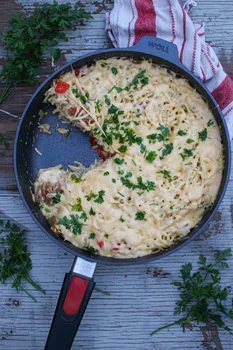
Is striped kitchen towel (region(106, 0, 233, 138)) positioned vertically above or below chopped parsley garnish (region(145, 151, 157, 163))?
above

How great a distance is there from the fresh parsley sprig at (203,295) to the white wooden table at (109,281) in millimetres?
42

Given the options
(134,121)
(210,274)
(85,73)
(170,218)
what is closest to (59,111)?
(85,73)

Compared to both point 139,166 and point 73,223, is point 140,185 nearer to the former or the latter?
point 139,166

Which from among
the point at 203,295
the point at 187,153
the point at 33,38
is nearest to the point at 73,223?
the point at 187,153

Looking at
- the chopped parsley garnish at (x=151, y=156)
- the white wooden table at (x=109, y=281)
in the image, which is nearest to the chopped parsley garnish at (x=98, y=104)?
the chopped parsley garnish at (x=151, y=156)

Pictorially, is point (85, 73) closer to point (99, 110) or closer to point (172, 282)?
point (99, 110)

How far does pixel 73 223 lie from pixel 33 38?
29.7 inches

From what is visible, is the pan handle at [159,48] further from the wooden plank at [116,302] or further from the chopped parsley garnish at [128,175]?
the wooden plank at [116,302]

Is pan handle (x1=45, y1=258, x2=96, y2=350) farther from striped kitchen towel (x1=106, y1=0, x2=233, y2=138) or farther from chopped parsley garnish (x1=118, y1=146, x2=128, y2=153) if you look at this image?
striped kitchen towel (x1=106, y1=0, x2=233, y2=138)

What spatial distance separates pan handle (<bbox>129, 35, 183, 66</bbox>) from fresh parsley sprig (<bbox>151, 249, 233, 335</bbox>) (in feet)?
2.59

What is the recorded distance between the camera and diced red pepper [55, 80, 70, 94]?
174 centimetres

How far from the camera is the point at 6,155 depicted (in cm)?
196

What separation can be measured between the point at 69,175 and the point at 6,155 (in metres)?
0.35

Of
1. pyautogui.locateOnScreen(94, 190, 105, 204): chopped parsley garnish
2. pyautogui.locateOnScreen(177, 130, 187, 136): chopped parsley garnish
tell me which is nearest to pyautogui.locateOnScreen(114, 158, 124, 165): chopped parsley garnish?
pyautogui.locateOnScreen(94, 190, 105, 204): chopped parsley garnish
